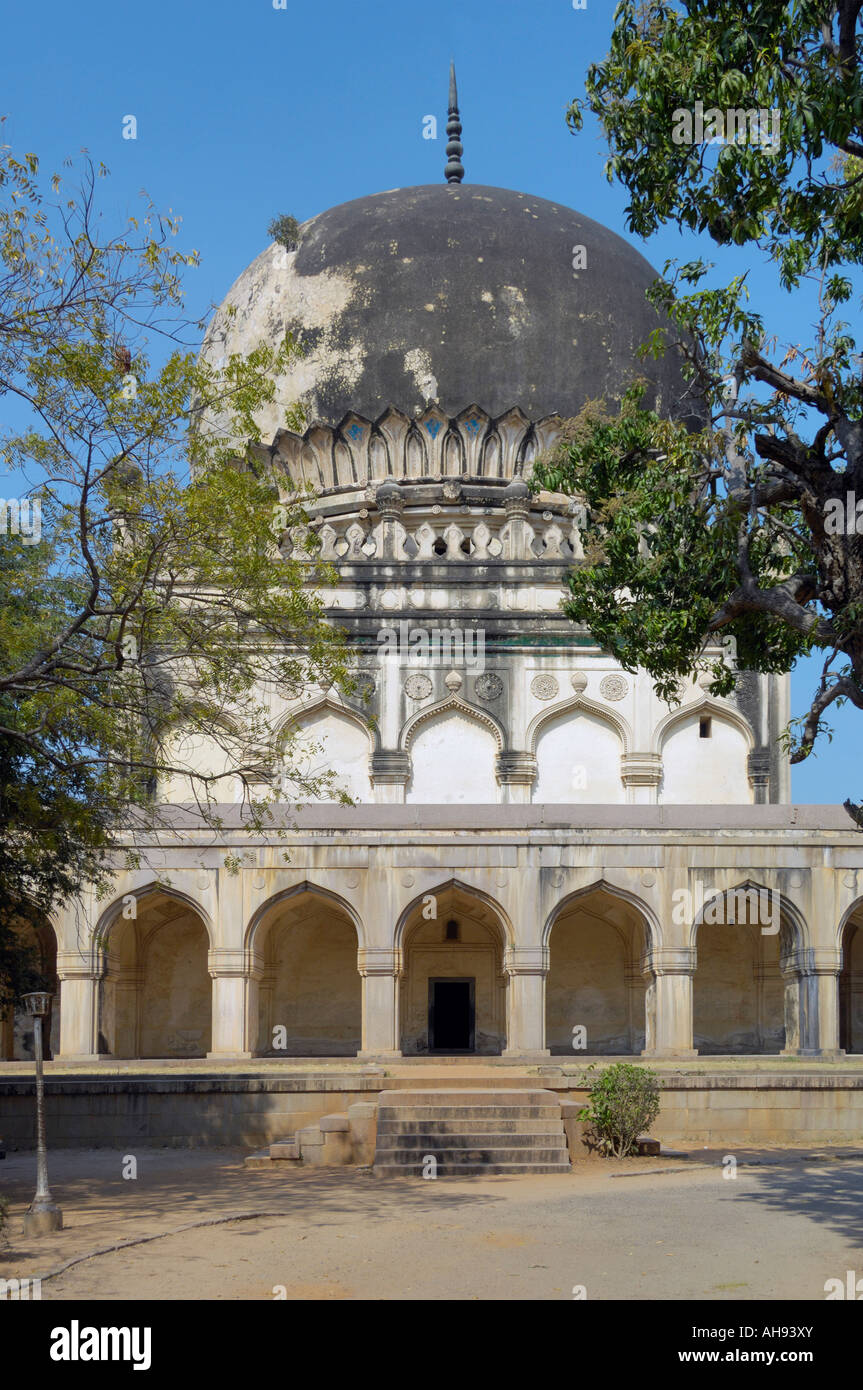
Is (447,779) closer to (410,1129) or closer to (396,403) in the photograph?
(396,403)

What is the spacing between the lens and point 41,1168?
10688mm

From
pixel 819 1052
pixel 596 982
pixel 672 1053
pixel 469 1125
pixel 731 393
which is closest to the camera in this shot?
pixel 731 393

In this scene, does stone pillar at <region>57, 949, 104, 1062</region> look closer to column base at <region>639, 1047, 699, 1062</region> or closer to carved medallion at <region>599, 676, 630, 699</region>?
column base at <region>639, 1047, 699, 1062</region>

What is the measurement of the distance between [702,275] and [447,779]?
52.5ft

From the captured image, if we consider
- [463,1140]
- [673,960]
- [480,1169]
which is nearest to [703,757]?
[673,960]

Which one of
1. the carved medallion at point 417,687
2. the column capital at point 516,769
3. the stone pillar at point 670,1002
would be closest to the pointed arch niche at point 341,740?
the carved medallion at point 417,687

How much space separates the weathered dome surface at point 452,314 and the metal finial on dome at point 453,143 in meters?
5.33

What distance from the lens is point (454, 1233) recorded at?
408 inches

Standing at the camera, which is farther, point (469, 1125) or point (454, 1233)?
point (469, 1125)

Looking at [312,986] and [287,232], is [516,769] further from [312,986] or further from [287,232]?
[287,232]

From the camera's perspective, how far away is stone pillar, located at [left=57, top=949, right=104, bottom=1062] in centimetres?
2186

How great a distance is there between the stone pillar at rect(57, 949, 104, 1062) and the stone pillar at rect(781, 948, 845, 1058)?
9775 millimetres

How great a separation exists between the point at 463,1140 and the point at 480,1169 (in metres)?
0.37

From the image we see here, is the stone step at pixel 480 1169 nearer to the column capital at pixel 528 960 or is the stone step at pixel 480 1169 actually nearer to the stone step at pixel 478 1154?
the stone step at pixel 478 1154
